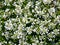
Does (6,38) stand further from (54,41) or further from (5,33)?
(54,41)

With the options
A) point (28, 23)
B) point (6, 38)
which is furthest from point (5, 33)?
point (28, 23)

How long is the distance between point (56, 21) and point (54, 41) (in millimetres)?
227

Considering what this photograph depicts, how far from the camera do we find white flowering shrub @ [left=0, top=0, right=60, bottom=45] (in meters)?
2.82

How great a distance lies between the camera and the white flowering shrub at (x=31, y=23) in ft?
9.26

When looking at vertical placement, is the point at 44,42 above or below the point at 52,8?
below

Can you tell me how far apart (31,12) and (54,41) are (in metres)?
0.43

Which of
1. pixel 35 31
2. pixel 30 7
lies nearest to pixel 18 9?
pixel 30 7

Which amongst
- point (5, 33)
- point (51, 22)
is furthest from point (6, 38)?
point (51, 22)

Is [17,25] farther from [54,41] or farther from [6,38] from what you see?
[54,41]

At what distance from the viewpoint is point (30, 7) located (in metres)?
2.97

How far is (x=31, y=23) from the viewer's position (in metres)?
2.88

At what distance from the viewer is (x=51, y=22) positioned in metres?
2.86

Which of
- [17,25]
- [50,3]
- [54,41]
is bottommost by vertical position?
[54,41]

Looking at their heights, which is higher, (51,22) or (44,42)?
(51,22)
